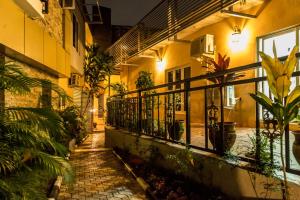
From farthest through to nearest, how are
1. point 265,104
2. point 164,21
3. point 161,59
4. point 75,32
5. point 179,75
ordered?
1. point 75,32
2. point 161,59
3. point 179,75
4. point 164,21
5. point 265,104

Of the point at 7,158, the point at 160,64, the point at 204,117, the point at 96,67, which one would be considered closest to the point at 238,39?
the point at 204,117

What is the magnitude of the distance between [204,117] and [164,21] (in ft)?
20.3

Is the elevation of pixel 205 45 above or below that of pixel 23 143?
above

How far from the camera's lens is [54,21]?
8562 millimetres

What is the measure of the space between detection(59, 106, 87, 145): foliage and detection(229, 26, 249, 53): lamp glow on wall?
210 inches

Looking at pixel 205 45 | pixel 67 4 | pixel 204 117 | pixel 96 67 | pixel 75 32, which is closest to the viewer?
pixel 204 117

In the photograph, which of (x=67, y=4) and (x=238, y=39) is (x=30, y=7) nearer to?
(x=67, y=4)

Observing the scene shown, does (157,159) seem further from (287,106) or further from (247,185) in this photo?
(287,106)

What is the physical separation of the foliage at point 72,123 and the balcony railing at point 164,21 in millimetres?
4365

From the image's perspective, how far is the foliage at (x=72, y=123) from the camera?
8814mm

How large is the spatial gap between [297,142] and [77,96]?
13.6m

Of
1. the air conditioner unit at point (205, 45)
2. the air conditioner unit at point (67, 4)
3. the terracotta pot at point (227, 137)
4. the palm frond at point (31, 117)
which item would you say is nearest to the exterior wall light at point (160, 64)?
the air conditioner unit at point (205, 45)

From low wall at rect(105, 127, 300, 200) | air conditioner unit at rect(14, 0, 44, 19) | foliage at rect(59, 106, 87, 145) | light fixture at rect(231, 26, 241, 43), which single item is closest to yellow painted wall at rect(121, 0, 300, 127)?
light fixture at rect(231, 26, 241, 43)

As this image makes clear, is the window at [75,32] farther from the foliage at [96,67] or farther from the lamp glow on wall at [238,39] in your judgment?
the lamp glow on wall at [238,39]
